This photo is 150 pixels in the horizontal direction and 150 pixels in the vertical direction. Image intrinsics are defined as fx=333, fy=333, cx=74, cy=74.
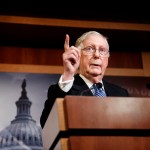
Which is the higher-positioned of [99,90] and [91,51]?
[91,51]

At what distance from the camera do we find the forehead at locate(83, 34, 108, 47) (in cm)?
155

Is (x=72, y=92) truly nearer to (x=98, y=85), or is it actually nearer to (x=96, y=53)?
(x=98, y=85)

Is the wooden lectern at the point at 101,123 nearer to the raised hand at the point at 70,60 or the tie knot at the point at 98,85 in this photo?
the raised hand at the point at 70,60

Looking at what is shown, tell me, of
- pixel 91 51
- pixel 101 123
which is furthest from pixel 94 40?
pixel 101 123

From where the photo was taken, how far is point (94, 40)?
61.1 inches

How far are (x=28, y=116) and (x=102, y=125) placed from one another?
4.81 feet

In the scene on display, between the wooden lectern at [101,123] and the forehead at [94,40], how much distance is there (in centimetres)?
70

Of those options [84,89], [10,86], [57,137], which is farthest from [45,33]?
[57,137]

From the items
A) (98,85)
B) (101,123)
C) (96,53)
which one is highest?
(96,53)

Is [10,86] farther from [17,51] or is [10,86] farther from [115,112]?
[115,112]

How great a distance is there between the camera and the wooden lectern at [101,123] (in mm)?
812

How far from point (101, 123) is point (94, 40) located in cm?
77

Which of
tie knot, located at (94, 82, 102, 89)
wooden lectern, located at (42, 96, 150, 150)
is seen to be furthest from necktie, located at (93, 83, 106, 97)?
wooden lectern, located at (42, 96, 150, 150)

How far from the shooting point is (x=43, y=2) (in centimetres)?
232
